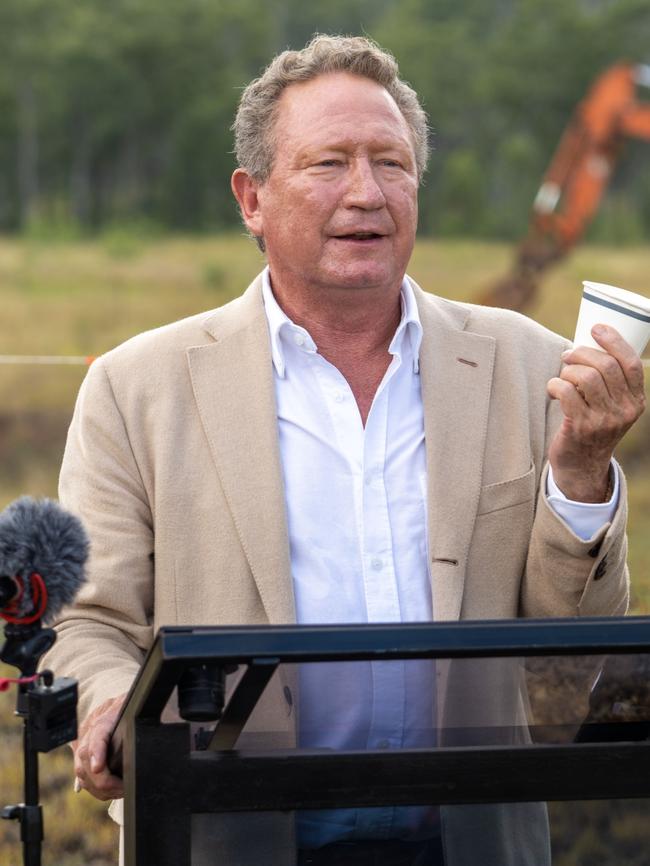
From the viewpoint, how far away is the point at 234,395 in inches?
90.2

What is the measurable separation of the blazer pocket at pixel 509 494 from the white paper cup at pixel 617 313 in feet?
1.33

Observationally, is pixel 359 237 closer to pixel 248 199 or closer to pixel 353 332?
pixel 353 332

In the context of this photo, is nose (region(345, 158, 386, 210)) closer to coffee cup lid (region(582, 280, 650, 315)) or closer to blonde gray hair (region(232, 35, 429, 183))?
blonde gray hair (region(232, 35, 429, 183))

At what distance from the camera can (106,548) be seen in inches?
86.5

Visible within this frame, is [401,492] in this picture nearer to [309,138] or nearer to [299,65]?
[309,138]

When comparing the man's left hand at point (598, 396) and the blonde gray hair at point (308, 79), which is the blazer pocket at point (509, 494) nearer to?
the man's left hand at point (598, 396)

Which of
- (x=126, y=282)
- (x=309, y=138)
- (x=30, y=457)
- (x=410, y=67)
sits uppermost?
(x=410, y=67)

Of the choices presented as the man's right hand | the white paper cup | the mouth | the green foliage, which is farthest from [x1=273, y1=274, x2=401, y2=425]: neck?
the green foliage

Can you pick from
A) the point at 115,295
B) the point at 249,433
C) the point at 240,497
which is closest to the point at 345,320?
the point at 249,433

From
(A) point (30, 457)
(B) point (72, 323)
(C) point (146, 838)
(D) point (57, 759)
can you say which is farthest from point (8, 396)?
(C) point (146, 838)

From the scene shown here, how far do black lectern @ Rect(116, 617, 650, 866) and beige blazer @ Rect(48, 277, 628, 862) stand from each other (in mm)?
650

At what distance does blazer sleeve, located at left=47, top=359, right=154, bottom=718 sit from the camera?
214cm

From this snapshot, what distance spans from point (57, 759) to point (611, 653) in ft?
9.78

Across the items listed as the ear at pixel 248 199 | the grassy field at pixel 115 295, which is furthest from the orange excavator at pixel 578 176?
the ear at pixel 248 199
